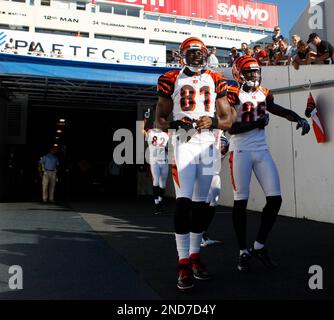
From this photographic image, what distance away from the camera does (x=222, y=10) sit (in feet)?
187

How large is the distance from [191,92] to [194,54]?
0.34 m

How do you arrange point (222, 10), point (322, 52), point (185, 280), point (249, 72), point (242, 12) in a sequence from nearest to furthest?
point (185, 280)
point (249, 72)
point (322, 52)
point (222, 10)
point (242, 12)

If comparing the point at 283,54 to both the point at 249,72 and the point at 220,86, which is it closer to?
the point at 249,72

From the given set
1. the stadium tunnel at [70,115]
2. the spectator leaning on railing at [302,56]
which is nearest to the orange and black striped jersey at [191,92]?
the spectator leaning on railing at [302,56]

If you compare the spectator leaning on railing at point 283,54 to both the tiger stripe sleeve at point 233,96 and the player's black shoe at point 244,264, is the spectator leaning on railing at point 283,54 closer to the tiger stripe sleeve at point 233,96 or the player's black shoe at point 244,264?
the tiger stripe sleeve at point 233,96

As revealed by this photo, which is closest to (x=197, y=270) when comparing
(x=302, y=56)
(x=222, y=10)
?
(x=302, y=56)

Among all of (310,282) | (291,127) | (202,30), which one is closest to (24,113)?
(291,127)

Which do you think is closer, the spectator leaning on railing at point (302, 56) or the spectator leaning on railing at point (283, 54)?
the spectator leaning on railing at point (302, 56)

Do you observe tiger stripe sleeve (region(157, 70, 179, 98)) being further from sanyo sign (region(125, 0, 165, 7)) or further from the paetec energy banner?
sanyo sign (region(125, 0, 165, 7))

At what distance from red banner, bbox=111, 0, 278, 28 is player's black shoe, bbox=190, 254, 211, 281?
2077 inches

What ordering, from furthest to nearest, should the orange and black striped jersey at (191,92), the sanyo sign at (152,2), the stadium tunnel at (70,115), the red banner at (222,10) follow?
the red banner at (222,10)
the sanyo sign at (152,2)
the stadium tunnel at (70,115)
the orange and black striped jersey at (191,92)

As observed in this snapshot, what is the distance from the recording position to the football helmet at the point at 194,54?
10.3 feet

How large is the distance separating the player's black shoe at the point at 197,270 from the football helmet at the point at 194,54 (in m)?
1.63

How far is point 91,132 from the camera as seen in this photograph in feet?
81.4
